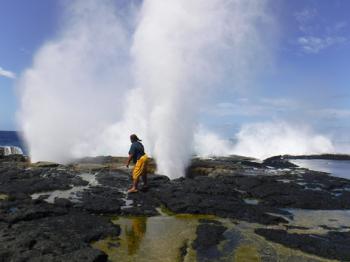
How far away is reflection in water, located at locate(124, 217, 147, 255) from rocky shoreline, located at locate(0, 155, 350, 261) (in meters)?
0.33

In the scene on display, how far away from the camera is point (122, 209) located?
36.6 ft

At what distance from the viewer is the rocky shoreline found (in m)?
7.19

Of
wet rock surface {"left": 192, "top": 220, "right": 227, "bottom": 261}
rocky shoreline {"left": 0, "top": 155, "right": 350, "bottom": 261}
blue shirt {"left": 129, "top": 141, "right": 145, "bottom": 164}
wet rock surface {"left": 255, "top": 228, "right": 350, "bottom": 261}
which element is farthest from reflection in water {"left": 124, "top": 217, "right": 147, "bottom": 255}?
blue shirt {"left": 129, "top": 141, "right": 145, "bottom": 164}

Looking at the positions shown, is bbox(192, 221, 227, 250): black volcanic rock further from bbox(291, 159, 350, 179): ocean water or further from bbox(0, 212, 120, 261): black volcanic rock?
bbox(291, 159, 350, 179): ocean water

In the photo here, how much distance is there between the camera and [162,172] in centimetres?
2255

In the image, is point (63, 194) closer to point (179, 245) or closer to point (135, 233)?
point (135, 233)

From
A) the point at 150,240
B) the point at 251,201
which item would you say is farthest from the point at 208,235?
the point at 251,201

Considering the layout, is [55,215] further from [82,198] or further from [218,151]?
[218,151]

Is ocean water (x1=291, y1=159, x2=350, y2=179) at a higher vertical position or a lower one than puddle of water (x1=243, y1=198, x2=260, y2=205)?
higher

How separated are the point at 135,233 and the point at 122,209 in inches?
96.7

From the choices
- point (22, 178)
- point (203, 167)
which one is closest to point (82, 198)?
point (22, 178)

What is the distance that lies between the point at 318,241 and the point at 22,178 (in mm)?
13771

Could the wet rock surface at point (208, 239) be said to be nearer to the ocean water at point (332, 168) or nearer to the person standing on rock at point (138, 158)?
the person standing on rock at point (138, 158)

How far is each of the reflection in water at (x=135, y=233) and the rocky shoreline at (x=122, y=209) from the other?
33 centimetres
